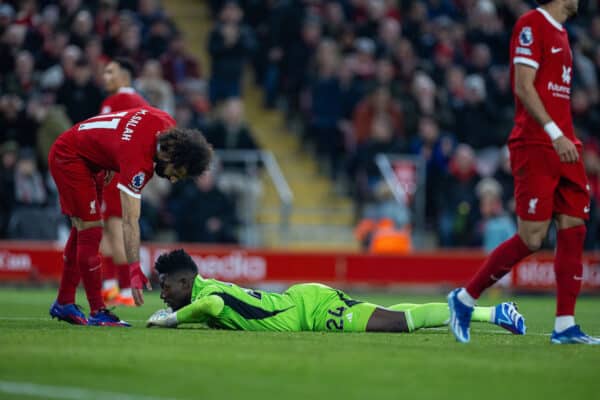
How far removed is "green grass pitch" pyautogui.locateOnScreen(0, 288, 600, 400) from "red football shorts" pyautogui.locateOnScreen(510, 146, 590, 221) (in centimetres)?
101

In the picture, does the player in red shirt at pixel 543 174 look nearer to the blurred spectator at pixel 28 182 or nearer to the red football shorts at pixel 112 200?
the red football shorts at pixel 112 200

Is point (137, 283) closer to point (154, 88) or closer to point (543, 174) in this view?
point (543, 174)

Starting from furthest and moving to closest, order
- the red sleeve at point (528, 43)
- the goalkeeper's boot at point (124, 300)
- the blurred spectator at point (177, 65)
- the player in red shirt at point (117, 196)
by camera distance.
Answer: the blurred spectator at point (177, 65), the goalkeeper's boot at point (124, 300), the player in red shirt at point (117, 196), the red sleeve at point (528, 43)

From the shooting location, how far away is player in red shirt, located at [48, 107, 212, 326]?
9484 millimetres

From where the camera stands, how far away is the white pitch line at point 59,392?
5.98 meters

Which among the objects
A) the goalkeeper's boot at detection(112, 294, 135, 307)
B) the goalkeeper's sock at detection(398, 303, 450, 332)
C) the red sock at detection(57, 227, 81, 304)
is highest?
the red sock at detection(57, 227, 81, 304)

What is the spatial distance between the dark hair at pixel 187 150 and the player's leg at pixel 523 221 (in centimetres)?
225

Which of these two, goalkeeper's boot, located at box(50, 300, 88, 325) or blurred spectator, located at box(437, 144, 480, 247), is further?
blurred spectator, located at box(437, 144, 480, 247)

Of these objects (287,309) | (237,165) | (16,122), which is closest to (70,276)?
(287,309)

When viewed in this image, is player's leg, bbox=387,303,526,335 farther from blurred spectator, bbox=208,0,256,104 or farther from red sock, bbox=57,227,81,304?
blurred spectator, bbox=208,0,256,104

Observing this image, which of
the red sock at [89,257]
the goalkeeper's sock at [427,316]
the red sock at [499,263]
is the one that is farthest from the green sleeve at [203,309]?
the red sock at [499,263]

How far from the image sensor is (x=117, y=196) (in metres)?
13.6

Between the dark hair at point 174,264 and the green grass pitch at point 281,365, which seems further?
the dark hair at point 174,264

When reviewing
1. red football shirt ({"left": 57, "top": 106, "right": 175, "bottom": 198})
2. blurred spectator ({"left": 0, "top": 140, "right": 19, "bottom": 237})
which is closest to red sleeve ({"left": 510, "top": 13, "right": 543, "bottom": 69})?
red football shirt ({"left": 57, "top": 106, "right": 175, "bottom": 198})
